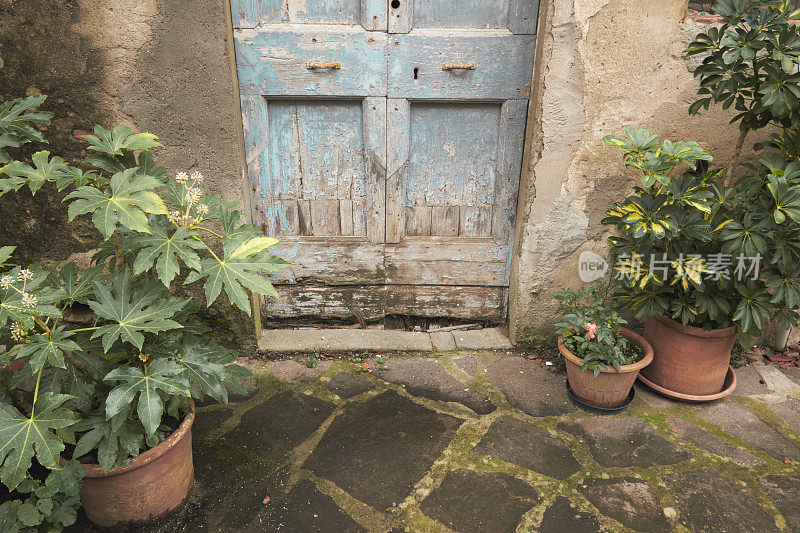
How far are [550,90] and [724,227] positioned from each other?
102 centimetres

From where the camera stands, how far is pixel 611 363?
2488mm

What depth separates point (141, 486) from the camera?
1885 millimetres

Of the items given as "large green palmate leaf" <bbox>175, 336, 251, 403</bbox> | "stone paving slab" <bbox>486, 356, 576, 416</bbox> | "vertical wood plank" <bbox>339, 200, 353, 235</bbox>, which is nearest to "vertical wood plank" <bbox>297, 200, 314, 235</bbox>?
"vertical wood plank" <bbox>339, 200, 353, 235</bbox>

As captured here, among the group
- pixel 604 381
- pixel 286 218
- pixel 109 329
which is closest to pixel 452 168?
pixel 286 218

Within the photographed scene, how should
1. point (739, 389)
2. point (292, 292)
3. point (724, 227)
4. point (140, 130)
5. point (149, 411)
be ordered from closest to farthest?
point (149, 411) < point (724, 227) < point (140, 130) < point (739, 389) < point (292, 292)

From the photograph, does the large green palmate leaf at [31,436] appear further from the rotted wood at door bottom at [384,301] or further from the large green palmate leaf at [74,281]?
the rotted wood at door bottom at [384,301]

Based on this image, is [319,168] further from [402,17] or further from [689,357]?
[689,357]

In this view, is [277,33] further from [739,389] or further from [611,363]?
[739,389]

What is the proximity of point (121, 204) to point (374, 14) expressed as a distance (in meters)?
1.66

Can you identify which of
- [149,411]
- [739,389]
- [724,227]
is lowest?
[739,389]

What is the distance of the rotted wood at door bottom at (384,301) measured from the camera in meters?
3.18

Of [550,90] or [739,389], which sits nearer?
[550,90]

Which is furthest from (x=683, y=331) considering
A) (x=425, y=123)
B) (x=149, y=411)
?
(x=149, y=411)

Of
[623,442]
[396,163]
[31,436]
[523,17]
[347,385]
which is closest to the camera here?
[31,436]
